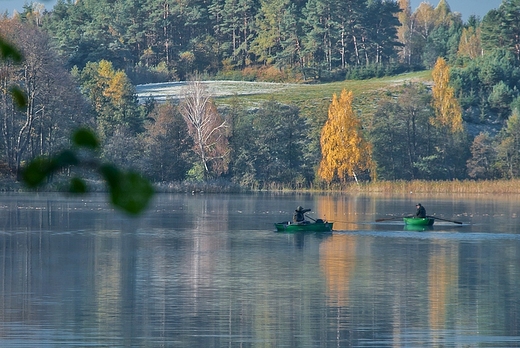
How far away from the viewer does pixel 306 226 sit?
35688 mm

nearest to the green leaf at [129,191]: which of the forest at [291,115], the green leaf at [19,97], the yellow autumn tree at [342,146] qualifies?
the green leaf at [19,97]

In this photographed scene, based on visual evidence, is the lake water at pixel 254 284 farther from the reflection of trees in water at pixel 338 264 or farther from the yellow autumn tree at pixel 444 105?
the yellow autumn tree at pixel 444 105

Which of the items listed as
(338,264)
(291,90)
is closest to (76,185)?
(338,264)

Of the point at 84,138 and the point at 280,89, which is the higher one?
the point at 280,89

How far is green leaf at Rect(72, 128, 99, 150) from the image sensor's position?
2646 millimetres

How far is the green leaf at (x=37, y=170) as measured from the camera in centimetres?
263

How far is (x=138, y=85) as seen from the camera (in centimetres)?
11200

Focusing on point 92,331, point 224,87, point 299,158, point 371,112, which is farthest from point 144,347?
point 224,87

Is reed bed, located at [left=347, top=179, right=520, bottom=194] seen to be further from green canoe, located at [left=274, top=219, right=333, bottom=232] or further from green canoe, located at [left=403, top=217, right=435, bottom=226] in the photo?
green canoe, located at [left=274, top=219, right=333, bottom=232]

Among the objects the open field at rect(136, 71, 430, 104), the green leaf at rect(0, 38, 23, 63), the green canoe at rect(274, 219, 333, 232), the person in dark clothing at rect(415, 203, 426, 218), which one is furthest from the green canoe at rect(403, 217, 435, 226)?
the open field at rect(136, 71, 430, 104)

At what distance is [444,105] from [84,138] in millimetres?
81956

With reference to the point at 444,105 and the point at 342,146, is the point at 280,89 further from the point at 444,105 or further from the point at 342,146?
the point at 342,146

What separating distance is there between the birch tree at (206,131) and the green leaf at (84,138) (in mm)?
73687

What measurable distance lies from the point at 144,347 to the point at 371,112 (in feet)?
267
